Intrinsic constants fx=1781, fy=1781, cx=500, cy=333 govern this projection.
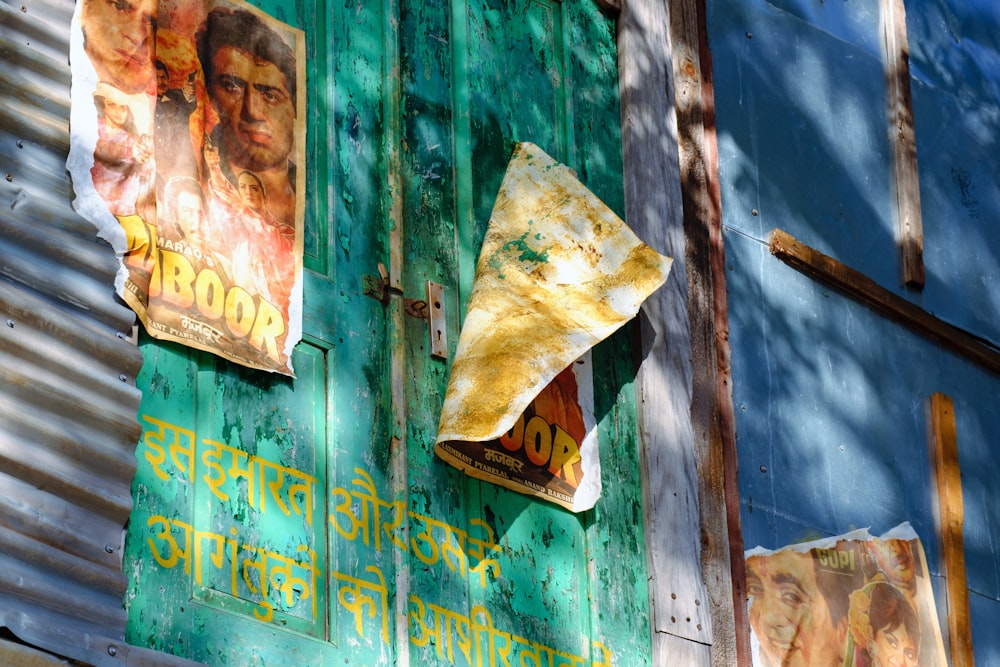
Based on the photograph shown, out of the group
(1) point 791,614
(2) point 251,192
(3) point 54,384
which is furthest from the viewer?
(1) point 791,614

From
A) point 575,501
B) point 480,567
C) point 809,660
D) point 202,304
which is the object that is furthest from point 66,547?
point 809,660

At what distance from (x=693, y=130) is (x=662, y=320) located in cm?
93

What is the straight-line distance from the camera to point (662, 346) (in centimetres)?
603

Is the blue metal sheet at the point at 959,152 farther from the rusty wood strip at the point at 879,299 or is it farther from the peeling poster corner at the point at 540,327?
the peeling poster corner at the point at 540,327

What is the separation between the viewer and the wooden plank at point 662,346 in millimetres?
5680

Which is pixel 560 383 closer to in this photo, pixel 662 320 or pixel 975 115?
pixel 662 320

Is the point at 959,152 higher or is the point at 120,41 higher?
the point at 959,152

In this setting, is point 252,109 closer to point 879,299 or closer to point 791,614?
point 791,614

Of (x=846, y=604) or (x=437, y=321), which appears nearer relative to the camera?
(x=437, y=321)

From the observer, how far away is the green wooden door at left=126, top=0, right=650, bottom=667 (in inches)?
177

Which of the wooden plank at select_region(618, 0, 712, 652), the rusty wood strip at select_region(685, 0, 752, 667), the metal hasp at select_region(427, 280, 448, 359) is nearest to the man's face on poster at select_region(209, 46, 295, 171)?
the metal hasp at select_region(427, 280, 448, 359)

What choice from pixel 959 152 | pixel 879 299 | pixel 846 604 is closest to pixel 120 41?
pixel 846 604

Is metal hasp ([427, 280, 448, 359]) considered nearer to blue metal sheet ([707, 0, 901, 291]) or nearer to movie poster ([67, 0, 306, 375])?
movie poster ([67, 0, 306, 375])

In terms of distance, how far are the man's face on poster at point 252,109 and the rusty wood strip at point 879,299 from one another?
2.36 metres
